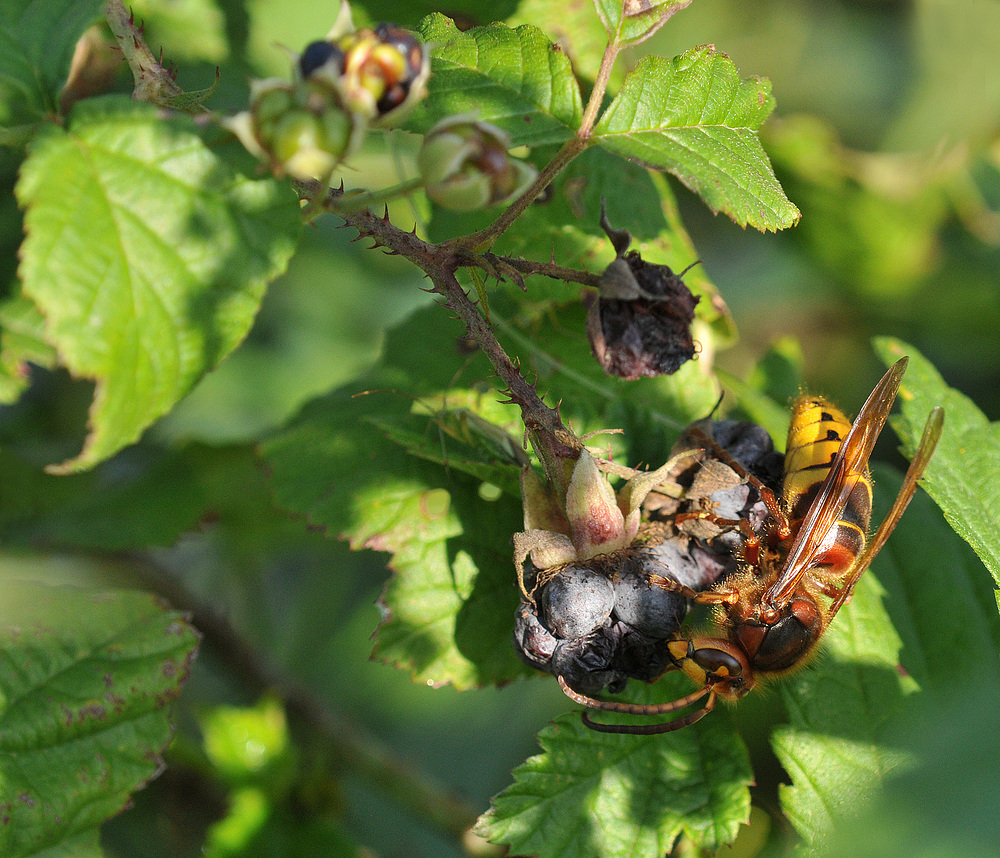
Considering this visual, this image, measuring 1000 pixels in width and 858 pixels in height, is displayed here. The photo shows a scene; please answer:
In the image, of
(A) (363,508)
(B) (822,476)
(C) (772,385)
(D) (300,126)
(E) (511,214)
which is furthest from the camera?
(C) (772,385)

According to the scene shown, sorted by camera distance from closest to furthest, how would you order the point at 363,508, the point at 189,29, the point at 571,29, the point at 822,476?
the point at 822,476 < the point at 363,508 < the point at 571,29 < the point at 189,29

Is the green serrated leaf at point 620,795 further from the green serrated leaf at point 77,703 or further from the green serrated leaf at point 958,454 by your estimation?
the green serrated leaf at point 77,703

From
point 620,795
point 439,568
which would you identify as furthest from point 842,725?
point 439,568

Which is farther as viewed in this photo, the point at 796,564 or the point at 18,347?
the point at 18,347

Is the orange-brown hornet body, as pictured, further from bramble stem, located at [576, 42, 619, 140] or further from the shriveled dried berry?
bramble stem, located at [576, 42, 619, 140]

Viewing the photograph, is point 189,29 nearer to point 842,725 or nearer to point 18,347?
point 18,347

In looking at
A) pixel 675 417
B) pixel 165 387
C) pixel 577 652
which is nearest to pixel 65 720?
pixel 165 387
